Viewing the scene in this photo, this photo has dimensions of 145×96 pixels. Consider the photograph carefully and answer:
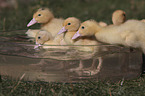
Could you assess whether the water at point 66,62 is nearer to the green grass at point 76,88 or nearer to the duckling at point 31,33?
the green grass at point 76,88

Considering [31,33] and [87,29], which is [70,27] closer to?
[87,29]

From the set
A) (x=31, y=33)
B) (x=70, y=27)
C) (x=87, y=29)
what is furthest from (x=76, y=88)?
(x=31, y=33)

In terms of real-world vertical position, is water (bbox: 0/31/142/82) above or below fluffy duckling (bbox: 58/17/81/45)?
below

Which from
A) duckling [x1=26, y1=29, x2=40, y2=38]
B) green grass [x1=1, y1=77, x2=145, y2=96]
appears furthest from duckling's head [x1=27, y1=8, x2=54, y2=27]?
green grass [x1=1, y1=77, x2=145, y2=96]

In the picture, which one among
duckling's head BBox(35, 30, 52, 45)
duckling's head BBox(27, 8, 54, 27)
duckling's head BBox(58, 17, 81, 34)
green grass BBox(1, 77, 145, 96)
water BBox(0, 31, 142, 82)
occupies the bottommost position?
green grass BBox(1, 77, 145, 96)

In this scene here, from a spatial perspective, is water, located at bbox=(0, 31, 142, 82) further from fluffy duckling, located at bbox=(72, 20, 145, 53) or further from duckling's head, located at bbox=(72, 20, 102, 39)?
duckling's head, located at bbox=(72, 20, 102, 39)

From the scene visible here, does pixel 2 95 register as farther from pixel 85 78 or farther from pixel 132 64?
pixel 132 64
